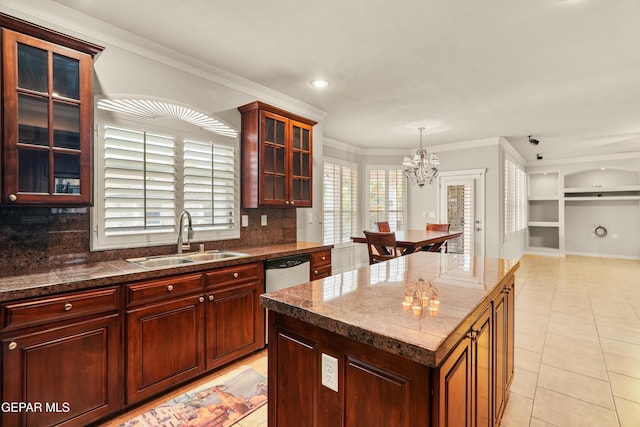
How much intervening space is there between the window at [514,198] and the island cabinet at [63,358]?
6.66m

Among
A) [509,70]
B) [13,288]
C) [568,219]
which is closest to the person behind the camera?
[13,288]

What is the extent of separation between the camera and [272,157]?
319 cm

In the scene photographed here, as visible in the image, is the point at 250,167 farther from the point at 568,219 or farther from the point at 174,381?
the point at 568,219

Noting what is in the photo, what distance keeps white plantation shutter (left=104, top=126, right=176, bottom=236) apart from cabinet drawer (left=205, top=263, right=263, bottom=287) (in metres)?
0.66

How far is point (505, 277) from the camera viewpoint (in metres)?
1.69

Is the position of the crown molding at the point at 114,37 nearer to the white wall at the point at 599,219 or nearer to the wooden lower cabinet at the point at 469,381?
the wooden lower cabinet at the point at 469,381

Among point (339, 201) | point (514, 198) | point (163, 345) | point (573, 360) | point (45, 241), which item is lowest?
point (573, 360)

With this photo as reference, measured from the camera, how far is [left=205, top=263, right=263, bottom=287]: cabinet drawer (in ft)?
7.61

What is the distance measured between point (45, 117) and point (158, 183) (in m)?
0.84

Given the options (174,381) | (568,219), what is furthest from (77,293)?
(568,219)

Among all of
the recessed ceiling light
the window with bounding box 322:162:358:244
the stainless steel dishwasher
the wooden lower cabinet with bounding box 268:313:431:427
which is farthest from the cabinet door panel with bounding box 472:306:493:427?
the window with bounding box 322:162:358:244

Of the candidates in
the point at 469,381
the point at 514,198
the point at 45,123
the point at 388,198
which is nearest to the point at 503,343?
the point at 469,381

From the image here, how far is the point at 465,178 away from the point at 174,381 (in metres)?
5.85

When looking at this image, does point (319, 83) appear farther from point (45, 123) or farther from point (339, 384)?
point (339, 384)
